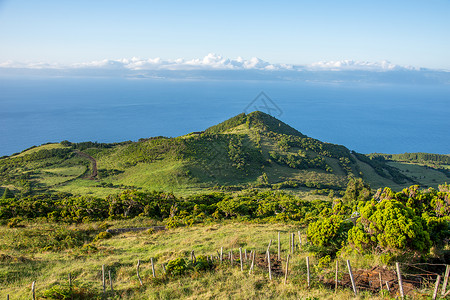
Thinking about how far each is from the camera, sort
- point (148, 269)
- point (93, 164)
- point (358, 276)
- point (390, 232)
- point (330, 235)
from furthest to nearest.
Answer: point (93, 164), point (330, 235), point (148, 269), point (390, 232), point (358, 276)

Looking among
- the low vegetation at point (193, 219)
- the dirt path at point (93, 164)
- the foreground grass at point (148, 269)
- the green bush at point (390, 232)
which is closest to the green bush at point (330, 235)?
the low vegetation at point (193, 219)

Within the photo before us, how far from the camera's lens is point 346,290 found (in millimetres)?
9523

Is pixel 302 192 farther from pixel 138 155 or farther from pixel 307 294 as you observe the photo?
A: pixel 307 294

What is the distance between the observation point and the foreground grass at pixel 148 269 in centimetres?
1023

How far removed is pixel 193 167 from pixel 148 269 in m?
47.4

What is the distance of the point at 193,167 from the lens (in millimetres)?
60250

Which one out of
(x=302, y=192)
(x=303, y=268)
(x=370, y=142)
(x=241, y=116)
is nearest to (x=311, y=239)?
(x=303, y=268)

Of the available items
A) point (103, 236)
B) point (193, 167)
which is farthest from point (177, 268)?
point (193, 167)

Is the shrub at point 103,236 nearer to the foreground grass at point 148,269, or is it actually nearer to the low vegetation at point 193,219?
the low vegetation at point 193,219

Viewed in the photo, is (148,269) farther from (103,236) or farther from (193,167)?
(193,167)

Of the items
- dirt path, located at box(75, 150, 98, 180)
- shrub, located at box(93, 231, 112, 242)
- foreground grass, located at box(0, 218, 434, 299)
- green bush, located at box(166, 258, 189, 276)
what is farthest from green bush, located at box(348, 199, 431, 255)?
dirt path, located at box(75, 150, 98, 180)

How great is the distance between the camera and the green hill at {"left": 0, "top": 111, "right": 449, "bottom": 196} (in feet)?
180

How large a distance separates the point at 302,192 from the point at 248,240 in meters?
40.6

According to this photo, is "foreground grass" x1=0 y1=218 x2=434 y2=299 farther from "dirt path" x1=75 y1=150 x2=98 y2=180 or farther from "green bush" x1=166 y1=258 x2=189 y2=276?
"dirt path" x1=75 y1=150 x2=98 y2=180
